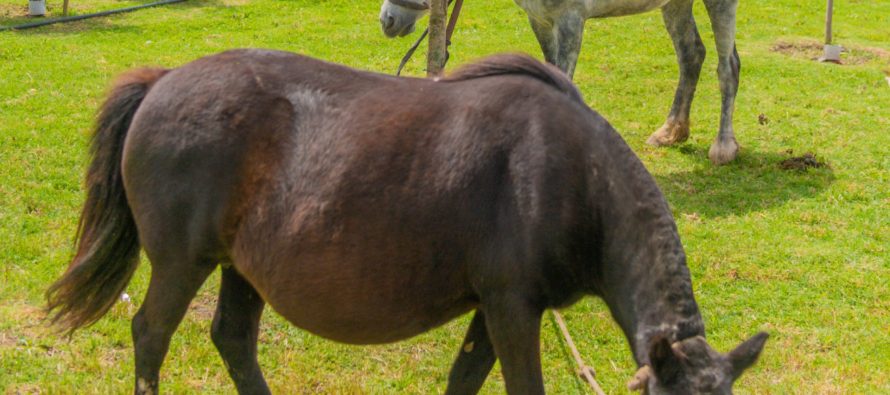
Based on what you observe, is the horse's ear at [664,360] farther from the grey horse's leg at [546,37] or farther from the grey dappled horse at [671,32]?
the grey horse's leg at [546,37]

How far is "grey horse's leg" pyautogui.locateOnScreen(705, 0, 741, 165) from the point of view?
8.89 m

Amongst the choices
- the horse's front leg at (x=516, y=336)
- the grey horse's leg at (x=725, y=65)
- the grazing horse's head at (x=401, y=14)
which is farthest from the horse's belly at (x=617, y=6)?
the horse's front leg at (x=516, y=336)

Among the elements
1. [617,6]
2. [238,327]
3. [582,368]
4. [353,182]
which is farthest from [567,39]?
[353,182]

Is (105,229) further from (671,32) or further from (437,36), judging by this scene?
(671,32)

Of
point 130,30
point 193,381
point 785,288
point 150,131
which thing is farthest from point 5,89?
point 785,288

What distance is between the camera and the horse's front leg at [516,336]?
11.2 ft

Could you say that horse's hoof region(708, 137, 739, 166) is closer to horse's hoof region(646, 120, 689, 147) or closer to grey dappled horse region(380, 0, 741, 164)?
grey dappled horse region(380, 0, 741, 164)

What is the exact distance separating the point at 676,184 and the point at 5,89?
638 cm

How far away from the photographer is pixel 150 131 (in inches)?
145

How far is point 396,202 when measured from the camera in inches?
137

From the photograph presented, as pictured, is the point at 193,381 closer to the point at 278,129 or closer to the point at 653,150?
the point at 278,129

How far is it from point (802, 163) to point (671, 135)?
1.19m

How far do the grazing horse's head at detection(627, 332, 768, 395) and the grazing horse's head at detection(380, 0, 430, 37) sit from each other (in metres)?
5.17

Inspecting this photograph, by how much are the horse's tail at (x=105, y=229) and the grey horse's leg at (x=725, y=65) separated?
6.08 meters
